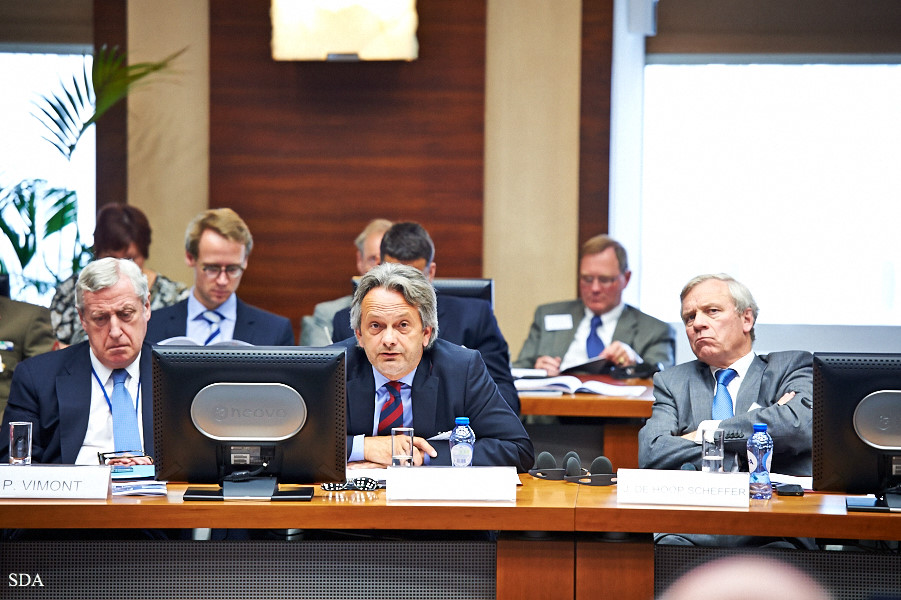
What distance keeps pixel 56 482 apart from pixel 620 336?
380cm

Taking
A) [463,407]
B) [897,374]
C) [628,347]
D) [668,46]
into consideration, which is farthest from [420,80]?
[897,374]

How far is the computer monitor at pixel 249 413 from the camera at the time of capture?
2697 mm

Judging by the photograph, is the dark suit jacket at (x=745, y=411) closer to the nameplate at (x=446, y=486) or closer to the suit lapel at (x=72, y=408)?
the nameplate at (x=446, y=486)

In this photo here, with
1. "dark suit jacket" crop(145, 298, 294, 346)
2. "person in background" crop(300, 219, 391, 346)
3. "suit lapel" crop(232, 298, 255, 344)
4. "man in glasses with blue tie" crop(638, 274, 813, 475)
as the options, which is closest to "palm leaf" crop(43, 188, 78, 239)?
"person in background" crop(300, 219, 391, 346)

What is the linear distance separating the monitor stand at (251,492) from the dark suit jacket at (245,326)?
1.85 meters

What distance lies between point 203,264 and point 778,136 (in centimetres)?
386

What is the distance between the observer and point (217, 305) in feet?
15.6

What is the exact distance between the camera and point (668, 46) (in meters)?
6.67

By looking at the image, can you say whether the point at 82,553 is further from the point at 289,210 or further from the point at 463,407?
the point at 289,210

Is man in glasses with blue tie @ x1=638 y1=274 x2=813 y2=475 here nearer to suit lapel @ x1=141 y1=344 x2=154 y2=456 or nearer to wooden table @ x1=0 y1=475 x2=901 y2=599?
wooden table @ x1=0 y1=475 x2=901 y2=599

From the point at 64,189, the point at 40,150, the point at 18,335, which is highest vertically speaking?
the point at 40,150

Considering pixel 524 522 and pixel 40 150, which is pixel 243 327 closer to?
pixel 524 522

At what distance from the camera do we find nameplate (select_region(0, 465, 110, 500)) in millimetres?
2670

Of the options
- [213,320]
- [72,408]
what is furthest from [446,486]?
[213,320]
